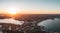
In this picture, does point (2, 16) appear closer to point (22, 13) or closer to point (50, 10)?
point (22, 13)

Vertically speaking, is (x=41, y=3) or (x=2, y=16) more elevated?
(x=41, y=3)

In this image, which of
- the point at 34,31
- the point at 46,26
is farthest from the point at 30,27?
the point at 46,26

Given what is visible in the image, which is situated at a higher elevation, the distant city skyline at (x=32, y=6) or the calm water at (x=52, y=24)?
the distant city skyline at (x=32, y=6)

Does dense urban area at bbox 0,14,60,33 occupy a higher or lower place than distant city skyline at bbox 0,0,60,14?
lower

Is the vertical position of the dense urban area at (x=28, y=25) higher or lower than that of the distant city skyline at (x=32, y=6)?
lower

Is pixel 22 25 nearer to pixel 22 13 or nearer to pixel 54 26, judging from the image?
pixel 22 13

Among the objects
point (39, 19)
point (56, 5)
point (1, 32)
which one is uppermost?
point (56, 5)

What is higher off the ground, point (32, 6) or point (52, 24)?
point (32, 6)
